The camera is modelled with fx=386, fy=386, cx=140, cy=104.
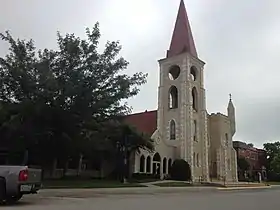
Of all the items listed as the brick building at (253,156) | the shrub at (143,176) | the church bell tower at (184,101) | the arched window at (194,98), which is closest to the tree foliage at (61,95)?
the shrub at (143,176)

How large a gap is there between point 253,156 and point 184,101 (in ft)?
127

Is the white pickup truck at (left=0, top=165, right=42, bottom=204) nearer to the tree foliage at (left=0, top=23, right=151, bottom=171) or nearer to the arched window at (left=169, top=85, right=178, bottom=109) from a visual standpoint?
the tree foliage at (left=0, top=23, right=151, bottom=171)

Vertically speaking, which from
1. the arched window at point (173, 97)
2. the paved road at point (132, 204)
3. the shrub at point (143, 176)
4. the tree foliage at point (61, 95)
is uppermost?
the arched window at point (173, 97)

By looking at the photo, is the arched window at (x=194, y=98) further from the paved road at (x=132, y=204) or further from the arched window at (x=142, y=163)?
the paved road at (x=132, y=204)

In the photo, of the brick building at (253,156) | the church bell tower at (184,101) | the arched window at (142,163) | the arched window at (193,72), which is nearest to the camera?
the arched window at (142,163)

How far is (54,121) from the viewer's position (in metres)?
27.4

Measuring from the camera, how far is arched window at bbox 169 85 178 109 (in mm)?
52588

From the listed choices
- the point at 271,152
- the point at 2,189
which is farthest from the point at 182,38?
the point at 2,189

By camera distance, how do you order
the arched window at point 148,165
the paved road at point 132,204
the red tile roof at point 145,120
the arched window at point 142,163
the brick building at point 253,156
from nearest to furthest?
the paved road at point 132,204 → the arched window at point 142,163 → the arched window at point 148,165 → the red tile roof at point 145,120 → the brick building at point 253,156

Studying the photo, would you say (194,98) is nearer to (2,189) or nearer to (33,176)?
(33,176)

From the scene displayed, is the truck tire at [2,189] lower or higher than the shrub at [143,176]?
lower

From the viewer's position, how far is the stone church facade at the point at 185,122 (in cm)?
4805

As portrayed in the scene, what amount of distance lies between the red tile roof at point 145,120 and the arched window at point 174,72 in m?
5.52

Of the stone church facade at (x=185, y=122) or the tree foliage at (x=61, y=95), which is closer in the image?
the tree foliage at (x=61, y=95)
